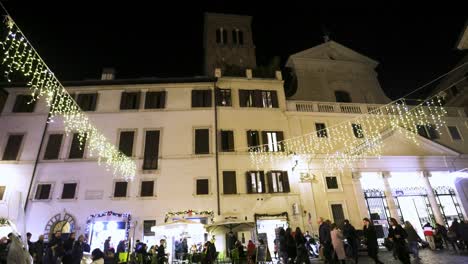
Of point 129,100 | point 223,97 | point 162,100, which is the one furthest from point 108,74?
point 223,97

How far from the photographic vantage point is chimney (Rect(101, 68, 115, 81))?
23203 millimetres

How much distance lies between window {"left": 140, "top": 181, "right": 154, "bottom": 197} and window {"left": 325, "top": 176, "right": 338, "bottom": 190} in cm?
1150

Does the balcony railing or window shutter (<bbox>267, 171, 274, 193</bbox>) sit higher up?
the balcony railing

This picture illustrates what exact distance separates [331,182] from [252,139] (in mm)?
6045

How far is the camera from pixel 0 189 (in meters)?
17.8

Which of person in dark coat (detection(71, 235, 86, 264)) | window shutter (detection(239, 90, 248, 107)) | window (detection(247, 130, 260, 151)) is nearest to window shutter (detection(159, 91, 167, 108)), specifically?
window shutter (detection(239, 90, 248, 107))

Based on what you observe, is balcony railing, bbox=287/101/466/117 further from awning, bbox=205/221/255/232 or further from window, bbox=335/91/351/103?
awning, bbox=205/221/255/232

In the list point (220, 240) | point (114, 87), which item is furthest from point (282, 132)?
point (114, 87)

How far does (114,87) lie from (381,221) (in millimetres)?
20812

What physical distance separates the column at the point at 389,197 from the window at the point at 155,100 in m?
16.3

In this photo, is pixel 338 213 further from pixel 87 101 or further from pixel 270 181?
pixel 87 101

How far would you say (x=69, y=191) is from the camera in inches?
710

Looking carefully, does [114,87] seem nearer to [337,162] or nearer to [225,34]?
[225,34]

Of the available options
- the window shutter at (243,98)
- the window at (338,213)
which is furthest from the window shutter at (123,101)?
the window at (338,213)
